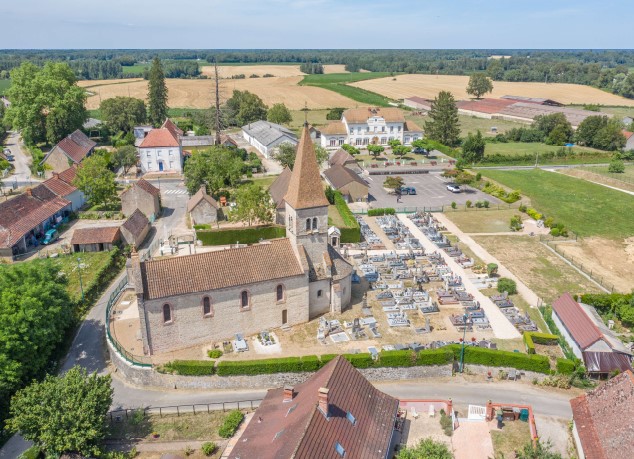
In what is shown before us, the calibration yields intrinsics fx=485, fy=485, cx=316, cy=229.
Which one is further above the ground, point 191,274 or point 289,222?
point 289,222

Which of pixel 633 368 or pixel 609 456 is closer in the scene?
pixel 609 456

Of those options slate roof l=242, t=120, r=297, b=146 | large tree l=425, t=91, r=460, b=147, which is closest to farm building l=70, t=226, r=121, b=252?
slate roof l=242, t=120, r=297, b=146

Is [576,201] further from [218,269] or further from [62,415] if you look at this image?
[62,415]

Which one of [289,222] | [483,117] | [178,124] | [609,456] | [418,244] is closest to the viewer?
[609,456]

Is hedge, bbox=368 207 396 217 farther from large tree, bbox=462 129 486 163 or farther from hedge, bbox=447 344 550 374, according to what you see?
large tree, bbox=462 129 486 163

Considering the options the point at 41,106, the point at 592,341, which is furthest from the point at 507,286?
the point at 41,106

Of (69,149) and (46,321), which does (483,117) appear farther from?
(46,321)

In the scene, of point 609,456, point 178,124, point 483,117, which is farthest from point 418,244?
point 483,117

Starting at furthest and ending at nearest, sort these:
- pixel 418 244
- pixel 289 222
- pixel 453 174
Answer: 1. pixel 453 174
2. pixel 418 244
3. pixel 289 222

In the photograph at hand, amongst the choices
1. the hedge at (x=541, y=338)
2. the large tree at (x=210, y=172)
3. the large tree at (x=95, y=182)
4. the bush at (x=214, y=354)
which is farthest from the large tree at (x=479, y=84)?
the bush at (x=214, y=354)
